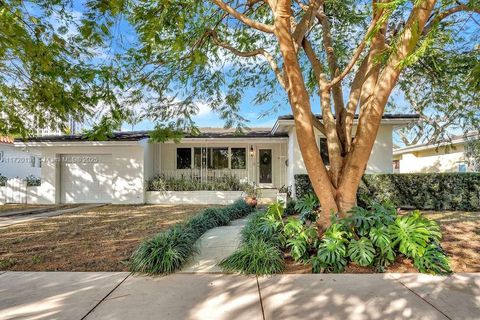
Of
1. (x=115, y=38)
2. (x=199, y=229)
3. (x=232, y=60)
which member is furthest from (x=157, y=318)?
(x=232, y=60)

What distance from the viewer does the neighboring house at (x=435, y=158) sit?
16.3 metres

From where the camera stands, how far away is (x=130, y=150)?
1419cm

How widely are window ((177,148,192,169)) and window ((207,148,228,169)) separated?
1.04 m

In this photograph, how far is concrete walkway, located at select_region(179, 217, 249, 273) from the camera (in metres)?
4.59

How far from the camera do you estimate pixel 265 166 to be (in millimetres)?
16094

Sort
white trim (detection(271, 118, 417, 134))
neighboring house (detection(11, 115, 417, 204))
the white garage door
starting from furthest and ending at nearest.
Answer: the white garage door → neighboring house (detection(11, 115, 417, 204)) → white trim (detection(271, 118, 417, 134))

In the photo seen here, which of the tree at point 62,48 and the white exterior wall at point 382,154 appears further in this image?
the white exterior wall at point 382,154

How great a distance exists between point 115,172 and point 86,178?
1526 mm

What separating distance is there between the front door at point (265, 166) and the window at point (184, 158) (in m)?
3.82

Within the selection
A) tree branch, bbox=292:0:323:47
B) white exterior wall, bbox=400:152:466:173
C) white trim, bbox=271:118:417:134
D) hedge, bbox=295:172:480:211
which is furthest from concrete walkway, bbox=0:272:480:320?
white exterior wall, bbox=400:152:466:173

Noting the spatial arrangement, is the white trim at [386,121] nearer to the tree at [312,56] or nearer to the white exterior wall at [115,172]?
the tree at [312,56]

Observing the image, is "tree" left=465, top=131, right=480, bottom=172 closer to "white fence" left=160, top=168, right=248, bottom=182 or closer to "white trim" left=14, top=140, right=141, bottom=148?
"white fence" left=160, top=168, right=248, bottom=182

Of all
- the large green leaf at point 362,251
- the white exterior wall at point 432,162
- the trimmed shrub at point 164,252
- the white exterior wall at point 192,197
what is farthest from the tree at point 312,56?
the white exterior wall at point 432,162

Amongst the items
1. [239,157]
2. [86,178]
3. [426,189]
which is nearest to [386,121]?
[426,189]
